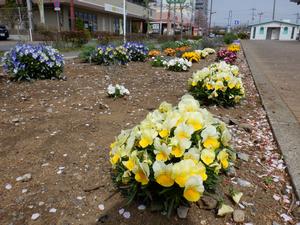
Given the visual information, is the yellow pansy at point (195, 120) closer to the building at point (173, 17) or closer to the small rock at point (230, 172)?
the small rock at point (230, 172)

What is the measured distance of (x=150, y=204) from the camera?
69.9 inches

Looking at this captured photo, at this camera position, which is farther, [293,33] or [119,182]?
[293,33]

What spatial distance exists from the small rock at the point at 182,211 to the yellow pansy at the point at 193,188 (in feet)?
0.79

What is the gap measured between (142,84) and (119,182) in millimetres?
3542

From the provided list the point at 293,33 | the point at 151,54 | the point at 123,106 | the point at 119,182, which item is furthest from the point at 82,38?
the point at 293,33

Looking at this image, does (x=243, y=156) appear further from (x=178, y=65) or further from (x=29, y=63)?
(x=178, y=65)

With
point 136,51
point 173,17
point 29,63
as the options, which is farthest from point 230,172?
point 173,17

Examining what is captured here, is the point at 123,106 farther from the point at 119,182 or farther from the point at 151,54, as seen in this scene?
the point at 151,54

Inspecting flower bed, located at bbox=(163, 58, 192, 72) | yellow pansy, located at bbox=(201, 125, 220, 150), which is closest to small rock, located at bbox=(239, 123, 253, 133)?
yellow pansy, located at bbox=(201, 125, 220, 150)

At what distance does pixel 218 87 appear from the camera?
12.3 ft

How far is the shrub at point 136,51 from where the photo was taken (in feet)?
28.0

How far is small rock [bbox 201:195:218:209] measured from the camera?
1784mm

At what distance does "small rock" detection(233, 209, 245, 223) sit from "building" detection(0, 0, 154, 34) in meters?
18.3

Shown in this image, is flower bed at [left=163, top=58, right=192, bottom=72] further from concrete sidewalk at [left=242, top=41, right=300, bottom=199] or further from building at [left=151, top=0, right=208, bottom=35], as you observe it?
building at [left=151, top=0, right=208, bottom=35]
